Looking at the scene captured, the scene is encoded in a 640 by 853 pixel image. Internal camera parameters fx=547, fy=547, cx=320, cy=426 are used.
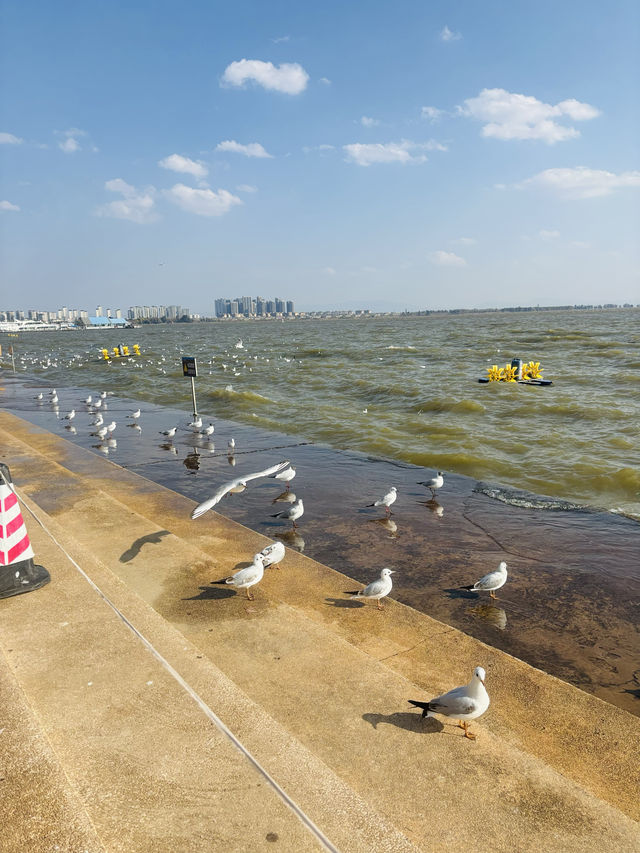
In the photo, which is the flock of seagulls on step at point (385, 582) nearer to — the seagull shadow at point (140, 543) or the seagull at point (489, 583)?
the seagull at point (489, 583)

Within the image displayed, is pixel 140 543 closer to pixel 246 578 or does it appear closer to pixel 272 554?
pixel 272 554

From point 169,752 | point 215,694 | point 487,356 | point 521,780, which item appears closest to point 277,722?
point 215,694

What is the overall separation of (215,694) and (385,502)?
7024 millimetres

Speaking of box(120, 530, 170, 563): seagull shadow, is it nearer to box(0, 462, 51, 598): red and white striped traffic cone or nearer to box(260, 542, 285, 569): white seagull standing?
box(0, 462, 51, 598): red and white striped traffic cone

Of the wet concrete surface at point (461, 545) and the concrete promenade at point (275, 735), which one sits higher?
the concrete promenade at point (275, 735)

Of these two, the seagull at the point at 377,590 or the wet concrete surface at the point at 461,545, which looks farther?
the seagull at the point at 377,590

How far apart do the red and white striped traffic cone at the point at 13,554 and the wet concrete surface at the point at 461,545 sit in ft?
6.79

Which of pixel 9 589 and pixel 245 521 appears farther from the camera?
pixel 245 521

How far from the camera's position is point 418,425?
21734mm

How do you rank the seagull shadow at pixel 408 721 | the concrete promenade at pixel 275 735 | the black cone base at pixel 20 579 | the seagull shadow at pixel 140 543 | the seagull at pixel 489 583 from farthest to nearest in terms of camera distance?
the seagull shadow at pixel 140 543 → the seagull at pixel 489 583 → the black cone base at pixel 20 579 → the seagull shadow at pixel 408 721 → the concrete promenade at pixel 275 735

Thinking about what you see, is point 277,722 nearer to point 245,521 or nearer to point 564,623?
point 564,623

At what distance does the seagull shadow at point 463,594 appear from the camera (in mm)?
7692

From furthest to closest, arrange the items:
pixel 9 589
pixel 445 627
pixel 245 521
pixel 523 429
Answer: pixel 523 429 < pixel 245 521 < pixel 445 627 < pixel 9 589

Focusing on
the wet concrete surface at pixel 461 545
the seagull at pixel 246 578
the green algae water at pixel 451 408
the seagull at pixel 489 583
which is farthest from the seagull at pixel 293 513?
the green algae water at pixel 451 408
